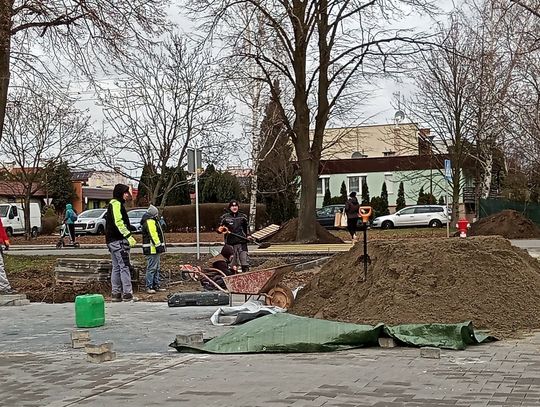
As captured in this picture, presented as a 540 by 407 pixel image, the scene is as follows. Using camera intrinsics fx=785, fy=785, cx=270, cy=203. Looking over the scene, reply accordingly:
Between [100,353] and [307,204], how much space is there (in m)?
20.9

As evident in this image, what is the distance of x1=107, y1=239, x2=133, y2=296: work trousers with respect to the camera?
14.4 metres

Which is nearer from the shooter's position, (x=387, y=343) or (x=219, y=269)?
(x=387, y=343)

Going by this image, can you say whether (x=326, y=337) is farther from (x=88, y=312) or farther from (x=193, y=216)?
(x=193, y=216)

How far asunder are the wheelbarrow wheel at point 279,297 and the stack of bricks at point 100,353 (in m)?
3.51

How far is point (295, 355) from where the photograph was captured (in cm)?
881

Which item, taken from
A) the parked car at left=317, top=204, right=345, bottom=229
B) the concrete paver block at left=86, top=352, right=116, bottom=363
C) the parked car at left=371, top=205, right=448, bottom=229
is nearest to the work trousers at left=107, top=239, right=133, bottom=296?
the concrete paver block at left=86, top=352, right=116, bottom=363

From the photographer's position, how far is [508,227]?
36.9m

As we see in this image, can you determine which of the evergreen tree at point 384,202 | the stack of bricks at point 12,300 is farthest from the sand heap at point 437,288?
the evergreen tree at point 384,202

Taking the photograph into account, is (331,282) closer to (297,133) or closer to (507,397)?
(507,397)

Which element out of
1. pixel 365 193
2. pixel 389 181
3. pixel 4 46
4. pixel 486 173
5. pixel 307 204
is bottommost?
pixel 307 204

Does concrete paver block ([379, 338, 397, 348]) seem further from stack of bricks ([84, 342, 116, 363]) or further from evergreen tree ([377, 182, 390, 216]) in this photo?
evergreen tree ([377, 182, 390, 216])

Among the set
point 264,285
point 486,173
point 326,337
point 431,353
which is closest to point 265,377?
point 326,337

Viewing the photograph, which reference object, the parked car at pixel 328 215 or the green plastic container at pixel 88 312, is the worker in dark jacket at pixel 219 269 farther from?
the parked car at pixel 328 215

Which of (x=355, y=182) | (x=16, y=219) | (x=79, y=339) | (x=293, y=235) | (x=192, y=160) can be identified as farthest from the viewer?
(x=355, y=182)
